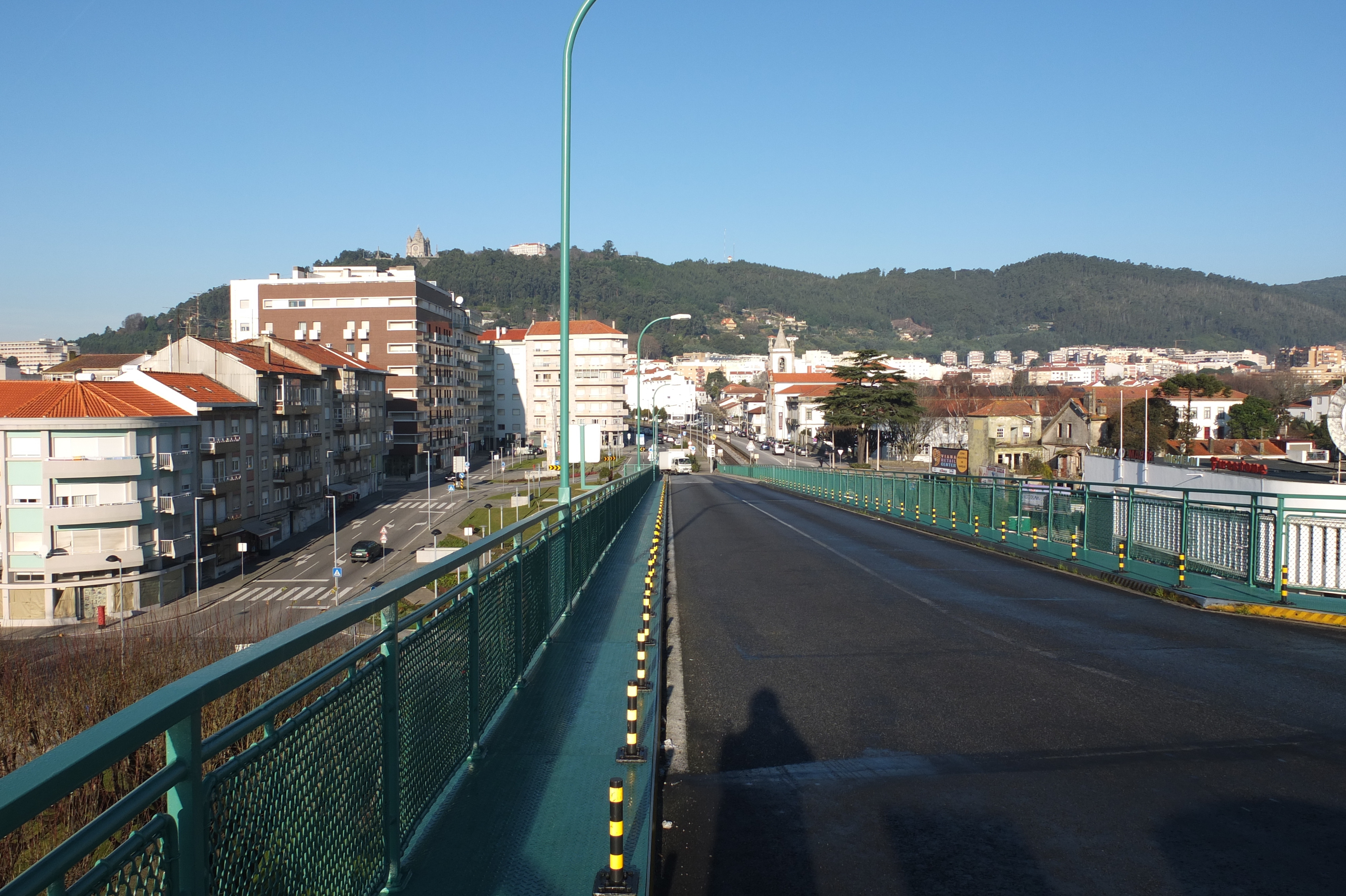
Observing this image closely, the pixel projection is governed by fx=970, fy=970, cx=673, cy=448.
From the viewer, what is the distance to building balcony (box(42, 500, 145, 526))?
42438mm

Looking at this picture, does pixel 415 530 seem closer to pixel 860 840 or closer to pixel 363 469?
pixel 363 469

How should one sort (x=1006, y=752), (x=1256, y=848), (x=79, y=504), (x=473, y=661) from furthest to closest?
(x=79, y=504) → (x=1006, y=752) → (x=473, y=661) → (x=1256, y=848)

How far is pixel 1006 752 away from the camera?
7.27 metres

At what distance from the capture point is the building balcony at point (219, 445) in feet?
168

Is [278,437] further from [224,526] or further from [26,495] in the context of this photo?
[26,495]

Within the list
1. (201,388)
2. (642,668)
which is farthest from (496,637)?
(201,388)

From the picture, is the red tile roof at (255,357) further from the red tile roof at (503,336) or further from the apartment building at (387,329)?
the red tile roof at (503,336)

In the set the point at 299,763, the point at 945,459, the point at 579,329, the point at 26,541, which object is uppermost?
the point at 579,329

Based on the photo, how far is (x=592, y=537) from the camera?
15352 mm

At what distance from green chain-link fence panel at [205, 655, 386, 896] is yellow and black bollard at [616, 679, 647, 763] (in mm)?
2329

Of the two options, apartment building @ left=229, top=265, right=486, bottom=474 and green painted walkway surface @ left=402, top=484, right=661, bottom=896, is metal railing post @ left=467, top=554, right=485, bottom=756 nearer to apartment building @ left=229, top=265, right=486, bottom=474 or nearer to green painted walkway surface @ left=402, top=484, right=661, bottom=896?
green painted walkway surface @ left=402, top=484, right=661, bottom=896

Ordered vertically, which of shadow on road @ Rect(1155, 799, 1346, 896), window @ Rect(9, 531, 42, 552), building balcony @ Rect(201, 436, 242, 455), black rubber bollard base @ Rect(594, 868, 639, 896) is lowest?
window @ Rect(9, 531, 42, 552)

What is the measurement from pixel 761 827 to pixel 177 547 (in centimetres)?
4793

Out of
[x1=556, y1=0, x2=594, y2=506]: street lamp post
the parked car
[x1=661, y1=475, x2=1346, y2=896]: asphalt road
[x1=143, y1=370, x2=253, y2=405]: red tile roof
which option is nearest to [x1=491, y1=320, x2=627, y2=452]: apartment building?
the parked car
